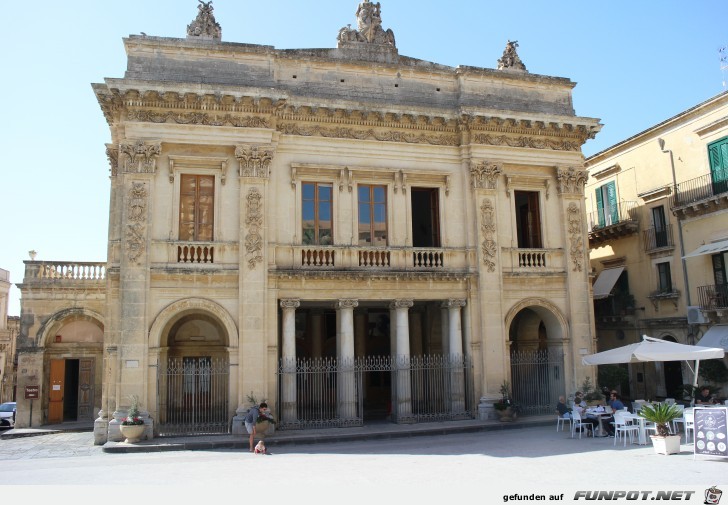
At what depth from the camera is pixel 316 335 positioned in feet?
76.4

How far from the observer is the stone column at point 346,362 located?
18.5 metres

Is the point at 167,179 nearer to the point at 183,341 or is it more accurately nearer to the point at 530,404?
the point at 183,341

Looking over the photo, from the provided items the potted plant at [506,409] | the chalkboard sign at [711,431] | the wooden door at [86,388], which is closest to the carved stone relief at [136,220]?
the wooden door at [86,388]

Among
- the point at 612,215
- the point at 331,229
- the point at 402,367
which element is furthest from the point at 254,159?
the point at 612,215

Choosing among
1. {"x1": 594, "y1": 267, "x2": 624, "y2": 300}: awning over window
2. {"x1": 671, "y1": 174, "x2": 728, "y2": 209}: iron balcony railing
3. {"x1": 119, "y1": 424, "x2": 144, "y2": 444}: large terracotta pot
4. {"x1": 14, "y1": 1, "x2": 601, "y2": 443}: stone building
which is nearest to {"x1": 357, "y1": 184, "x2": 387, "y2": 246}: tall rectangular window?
{"x1": 14, "y1": 1, "x2": 601, "y2": 443}: stone building

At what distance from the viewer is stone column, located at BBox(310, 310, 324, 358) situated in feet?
76.2

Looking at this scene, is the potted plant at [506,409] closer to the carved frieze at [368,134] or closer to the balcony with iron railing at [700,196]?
the carved frieze at [368,134]

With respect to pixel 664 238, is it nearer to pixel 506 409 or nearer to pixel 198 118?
pixel 506 409

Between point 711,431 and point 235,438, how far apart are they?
1129cm

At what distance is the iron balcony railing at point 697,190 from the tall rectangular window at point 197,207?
17.6 meters

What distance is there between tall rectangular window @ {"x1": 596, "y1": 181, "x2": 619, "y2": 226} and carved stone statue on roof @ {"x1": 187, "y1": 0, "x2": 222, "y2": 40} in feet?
61.1

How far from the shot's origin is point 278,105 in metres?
18.7

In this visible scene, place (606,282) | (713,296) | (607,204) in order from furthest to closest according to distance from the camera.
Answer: (607,204) < (606,282) < (713,296)

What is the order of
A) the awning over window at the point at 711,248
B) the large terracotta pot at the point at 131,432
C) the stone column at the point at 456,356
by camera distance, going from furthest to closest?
the awning over window at the point at 711,248, the stone column at the point at 456,356, the large terracotta pot at the point at 131,432
